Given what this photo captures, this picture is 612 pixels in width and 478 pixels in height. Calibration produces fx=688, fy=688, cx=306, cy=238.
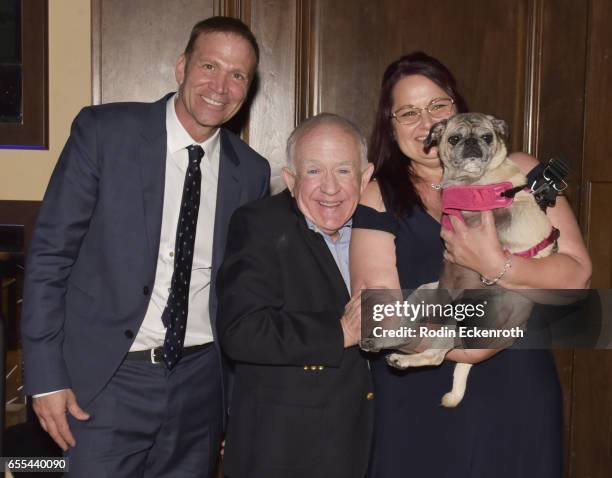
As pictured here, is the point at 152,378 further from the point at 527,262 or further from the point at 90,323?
the point at 527,262

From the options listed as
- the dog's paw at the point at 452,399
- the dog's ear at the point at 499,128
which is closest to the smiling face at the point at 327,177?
the dog's ear at the point at 499,128

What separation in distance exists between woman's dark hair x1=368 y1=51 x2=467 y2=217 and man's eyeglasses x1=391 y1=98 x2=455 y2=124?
0.09 ft

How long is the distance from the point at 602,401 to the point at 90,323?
2.23 meters

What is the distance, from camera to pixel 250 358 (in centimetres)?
180

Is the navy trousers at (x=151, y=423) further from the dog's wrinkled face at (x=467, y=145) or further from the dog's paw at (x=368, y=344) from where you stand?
the dog's wrinkled face at (x=467, y=145)

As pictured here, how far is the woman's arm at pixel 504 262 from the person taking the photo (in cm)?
187

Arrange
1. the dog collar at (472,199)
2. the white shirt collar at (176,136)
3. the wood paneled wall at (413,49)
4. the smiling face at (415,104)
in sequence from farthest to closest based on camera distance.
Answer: the wood paneled wall at (413,49) → the white shirt collar at (176,136) → the smiling face at (415,104) → the dog collar at (472,199)

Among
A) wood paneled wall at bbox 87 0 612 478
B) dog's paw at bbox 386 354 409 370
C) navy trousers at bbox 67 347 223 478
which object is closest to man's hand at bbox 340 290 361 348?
dog's paw at bbox 386 354 409 370

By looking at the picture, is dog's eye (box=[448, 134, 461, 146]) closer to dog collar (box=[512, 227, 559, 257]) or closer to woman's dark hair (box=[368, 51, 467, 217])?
woman's dark hair (box=[368, 51, 467, 217])

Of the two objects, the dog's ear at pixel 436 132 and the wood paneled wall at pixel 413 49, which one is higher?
the wood paneled wall at pixel 413 49

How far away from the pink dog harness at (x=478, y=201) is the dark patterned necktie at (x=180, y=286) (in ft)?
2.50

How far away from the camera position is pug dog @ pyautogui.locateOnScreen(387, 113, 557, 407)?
1888 millimetres

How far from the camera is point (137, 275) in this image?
6.67 feet

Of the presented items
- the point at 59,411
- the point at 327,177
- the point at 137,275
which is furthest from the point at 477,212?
the point at 59,411
